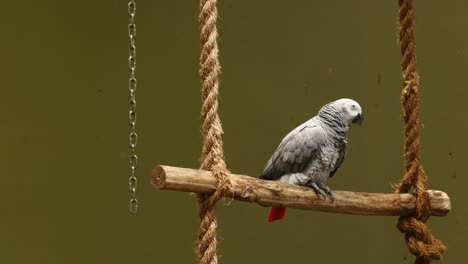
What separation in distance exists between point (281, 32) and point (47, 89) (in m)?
0.75

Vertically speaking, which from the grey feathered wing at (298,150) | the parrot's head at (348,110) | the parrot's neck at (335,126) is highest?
the parrot's head at (348,110)

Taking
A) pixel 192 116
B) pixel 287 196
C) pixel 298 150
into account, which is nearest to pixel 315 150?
pixel 298 150

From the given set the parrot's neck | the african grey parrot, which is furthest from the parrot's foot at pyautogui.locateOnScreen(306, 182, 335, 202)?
the parrot's neck

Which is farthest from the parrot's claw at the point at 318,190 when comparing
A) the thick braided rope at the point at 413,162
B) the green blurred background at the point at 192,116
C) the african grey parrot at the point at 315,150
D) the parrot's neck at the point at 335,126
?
the green blurred background at the point at 192,116

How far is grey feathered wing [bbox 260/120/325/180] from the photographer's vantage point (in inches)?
63.3

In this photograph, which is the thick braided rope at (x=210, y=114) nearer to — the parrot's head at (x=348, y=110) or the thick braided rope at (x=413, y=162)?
the parrot's head at (x=348, y=110)

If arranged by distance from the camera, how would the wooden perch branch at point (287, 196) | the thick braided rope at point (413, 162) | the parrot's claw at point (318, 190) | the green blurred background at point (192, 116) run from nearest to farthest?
the wooden perch branch at point (287, 196) < the parrot's claw at point (318, 190) < the thick braided rope at point (413, 162) < the green blurred background at point (192, 116)

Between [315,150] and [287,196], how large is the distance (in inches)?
6.2

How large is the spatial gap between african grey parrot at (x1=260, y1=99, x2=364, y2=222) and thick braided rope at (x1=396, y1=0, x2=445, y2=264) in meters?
0.14

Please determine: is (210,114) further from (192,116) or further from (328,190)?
(192,116)

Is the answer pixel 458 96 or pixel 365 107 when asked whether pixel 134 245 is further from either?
pixel 458 96

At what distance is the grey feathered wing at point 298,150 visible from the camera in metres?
1.61

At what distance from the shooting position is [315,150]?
162cm

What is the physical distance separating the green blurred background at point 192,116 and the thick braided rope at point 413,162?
1.94 ft
